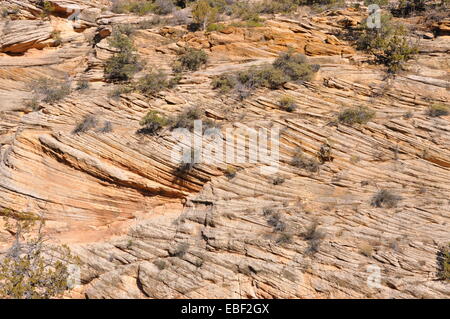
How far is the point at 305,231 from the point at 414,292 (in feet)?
9.73

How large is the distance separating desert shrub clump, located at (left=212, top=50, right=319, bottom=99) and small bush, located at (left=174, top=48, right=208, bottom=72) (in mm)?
1408

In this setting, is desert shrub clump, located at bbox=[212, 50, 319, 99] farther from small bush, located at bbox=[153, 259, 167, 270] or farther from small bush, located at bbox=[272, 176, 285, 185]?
small bush, located at bbox=[153, 259, 167, 270]

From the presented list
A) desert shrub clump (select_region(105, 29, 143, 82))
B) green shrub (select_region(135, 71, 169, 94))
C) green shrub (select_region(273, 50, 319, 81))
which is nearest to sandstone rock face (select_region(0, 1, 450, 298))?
green shrub (select_region(135, 71, 169, 94))

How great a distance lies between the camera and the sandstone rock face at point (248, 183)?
9094 millimetres

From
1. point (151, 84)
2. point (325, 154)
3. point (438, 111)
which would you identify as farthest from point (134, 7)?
point (438, 111)

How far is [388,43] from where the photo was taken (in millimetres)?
14430

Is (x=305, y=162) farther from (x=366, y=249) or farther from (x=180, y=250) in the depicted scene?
(x=180, y=250)

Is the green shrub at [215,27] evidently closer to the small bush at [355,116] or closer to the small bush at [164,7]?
the small bush at [164,7]

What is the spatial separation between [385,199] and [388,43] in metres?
8.05

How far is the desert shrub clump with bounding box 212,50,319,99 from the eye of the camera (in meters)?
13.3

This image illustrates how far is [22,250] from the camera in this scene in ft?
35.2

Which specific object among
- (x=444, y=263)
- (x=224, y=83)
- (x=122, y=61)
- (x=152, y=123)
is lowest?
(x=444, y=263)

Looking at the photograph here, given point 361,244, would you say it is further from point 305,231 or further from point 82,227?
point 82,227
